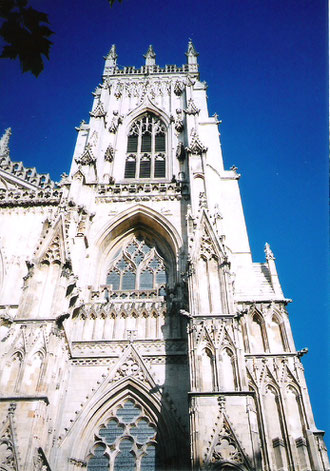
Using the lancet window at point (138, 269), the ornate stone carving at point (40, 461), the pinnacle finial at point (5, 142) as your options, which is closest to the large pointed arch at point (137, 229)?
the lancet window at point (138, 269)

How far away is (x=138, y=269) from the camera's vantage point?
540 inches

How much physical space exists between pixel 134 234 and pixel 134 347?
4.99m

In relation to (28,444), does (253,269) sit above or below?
above

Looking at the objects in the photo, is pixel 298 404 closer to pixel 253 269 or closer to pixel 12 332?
pixel 253 269

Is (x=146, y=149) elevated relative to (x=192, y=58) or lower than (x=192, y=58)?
lower

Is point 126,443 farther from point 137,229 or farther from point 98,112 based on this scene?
point 98,112

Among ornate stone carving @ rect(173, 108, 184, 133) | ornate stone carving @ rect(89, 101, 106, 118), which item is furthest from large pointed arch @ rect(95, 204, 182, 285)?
ornate stone carving @ rect(89, 101, 106, 118)

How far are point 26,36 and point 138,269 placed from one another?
10.2 m

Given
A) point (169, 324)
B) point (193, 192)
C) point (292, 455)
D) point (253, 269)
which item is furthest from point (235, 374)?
point (193, 192)

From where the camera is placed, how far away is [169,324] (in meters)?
11.6

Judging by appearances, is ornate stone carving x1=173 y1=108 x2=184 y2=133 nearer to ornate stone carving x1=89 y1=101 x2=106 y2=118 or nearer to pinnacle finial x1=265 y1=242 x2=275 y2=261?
ornate stone carving x1=89 y1=101 x2=106 y2=118

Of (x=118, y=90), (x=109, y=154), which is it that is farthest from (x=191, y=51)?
(x=109, y=154)

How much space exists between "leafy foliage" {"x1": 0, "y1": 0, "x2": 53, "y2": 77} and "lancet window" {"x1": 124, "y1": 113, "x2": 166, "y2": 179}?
1393cm

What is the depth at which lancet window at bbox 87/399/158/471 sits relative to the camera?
936 cm
